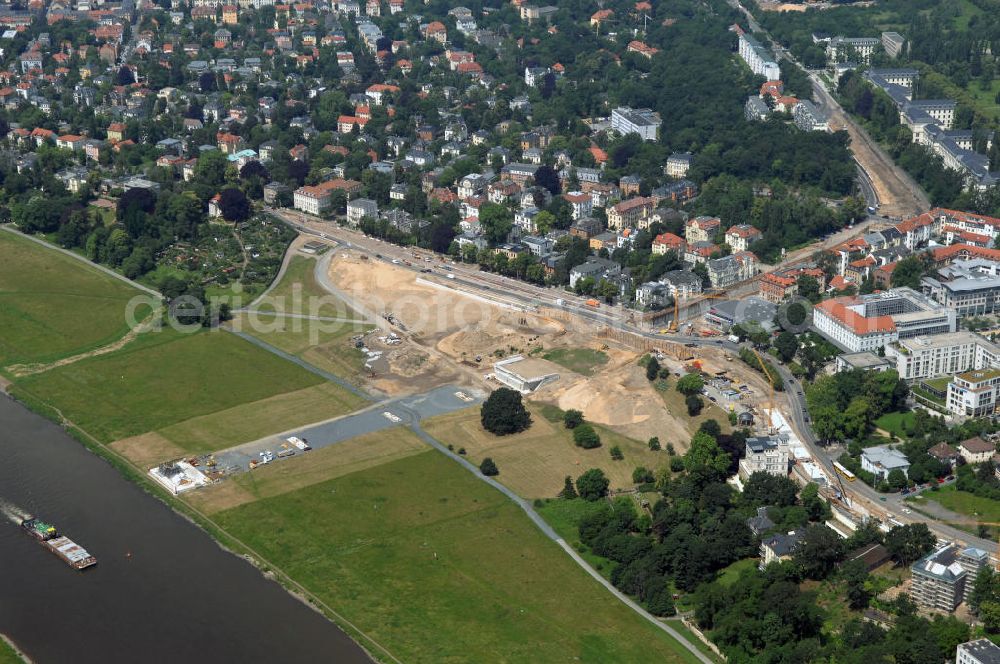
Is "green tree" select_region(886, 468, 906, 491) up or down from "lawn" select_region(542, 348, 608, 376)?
up

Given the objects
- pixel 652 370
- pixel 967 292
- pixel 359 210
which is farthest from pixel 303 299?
pixel 967 292

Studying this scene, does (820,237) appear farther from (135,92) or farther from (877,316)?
(135,92)

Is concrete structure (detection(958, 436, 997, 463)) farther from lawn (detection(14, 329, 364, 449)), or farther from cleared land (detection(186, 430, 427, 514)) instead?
lawn (detection(14, 329, 364, 449))

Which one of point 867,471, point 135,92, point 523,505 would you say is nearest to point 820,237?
point 867,471

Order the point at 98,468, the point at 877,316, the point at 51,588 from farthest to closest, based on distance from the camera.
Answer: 1. the point at 877,316
2. the point at 98,468
3. the point at 51,588

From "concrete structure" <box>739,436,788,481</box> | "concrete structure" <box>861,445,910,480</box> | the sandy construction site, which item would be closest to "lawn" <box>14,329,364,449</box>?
the sandy construction site

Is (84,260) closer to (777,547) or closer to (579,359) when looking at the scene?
(579,359)

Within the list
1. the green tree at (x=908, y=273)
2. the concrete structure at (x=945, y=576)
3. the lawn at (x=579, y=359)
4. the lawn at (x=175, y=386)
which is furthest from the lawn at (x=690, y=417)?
the green tree at (x=908, y=273)
